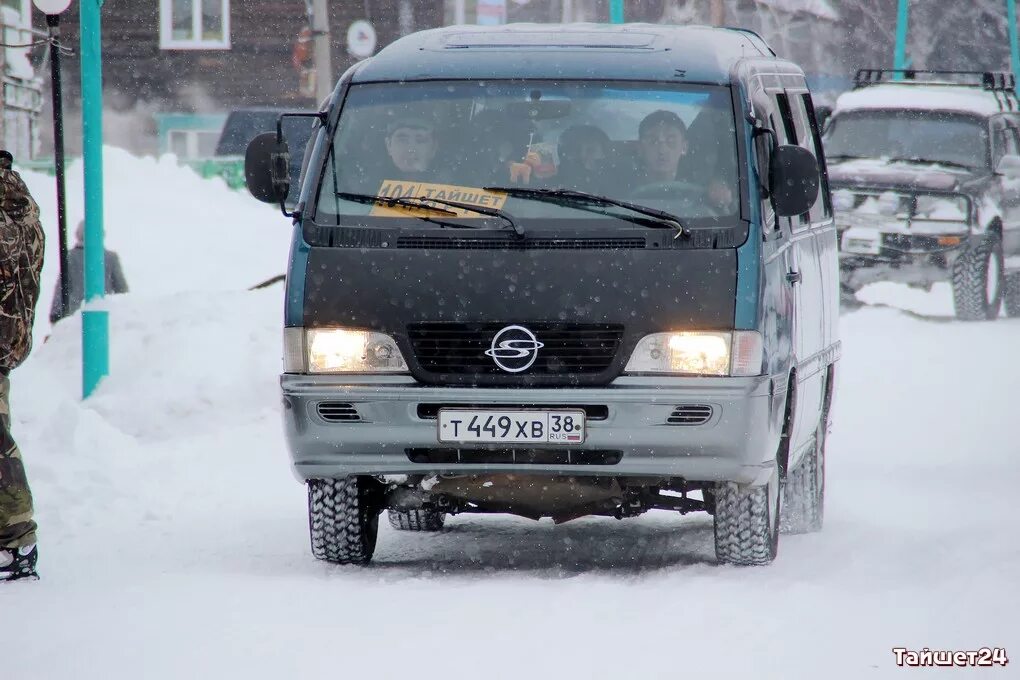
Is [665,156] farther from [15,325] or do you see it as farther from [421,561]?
[15,325]

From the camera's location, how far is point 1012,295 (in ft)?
69.4

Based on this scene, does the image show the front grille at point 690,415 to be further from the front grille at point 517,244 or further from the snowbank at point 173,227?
the snowbank at point 173,227

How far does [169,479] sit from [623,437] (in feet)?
12.6

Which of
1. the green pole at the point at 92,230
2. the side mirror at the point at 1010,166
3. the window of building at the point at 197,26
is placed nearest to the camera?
the green pole at the point at 92,230

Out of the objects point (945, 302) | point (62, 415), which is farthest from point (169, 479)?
point (945, 302)

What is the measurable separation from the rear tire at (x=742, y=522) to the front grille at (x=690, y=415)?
425 millimetres

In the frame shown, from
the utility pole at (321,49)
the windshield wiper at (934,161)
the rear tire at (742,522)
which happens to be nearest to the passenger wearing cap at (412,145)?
the rear tire at (742,522)

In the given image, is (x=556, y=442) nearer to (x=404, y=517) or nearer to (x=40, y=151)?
(x=404, y=517)

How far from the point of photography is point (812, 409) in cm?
805

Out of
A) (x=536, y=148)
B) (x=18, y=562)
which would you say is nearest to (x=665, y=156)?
(x=536, y=148)

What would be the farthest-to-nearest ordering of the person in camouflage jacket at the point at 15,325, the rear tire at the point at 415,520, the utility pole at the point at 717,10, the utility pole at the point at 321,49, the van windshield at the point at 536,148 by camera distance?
1. the utility pole at the point at 717,10
2. the utility pole at the point at 321,49
3. the rear tire at the point at 415,520
4. the van windshield at the point at 536,148
5. the person in camouflage jacket at the point at 15,325

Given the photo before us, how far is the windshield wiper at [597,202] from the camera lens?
Answer: 259 inches

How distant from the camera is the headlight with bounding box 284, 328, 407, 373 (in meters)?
6.61

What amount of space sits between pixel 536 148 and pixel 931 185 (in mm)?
12709
